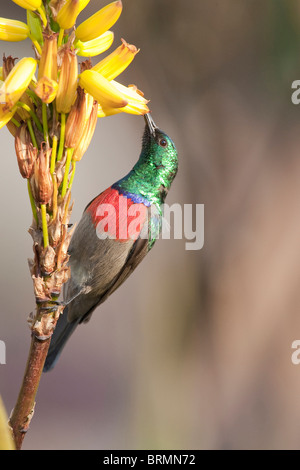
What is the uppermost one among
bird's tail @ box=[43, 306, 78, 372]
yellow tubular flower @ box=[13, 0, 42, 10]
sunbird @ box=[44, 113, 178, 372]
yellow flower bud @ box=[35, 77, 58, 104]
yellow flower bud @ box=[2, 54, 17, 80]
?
yellow tubular flower @ box=[13, 0, 42, 10]

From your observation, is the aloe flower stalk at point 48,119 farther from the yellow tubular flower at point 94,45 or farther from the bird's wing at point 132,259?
the bird's wing at point 132,259

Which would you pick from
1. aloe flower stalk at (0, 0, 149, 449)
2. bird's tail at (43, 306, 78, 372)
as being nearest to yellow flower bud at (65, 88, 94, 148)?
aloe flower stalk at (0, 0, 149, 449)

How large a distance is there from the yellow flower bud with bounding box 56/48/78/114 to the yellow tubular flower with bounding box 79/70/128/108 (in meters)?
0.01

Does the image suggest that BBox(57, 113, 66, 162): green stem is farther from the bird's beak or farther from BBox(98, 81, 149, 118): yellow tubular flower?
the bird's beak

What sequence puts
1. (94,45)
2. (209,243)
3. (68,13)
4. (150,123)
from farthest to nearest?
(209,243) < (150,123) < (94,45) < (68,13)

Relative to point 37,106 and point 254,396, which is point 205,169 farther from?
point 37,106

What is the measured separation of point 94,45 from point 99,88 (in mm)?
106

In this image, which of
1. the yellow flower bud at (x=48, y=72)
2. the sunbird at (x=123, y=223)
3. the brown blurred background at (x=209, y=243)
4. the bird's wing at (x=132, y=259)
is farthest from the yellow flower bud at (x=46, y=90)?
the brown blurred background at (x=209, y=243)

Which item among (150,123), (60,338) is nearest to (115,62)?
(150,123)

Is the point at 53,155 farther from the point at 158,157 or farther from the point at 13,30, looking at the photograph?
the point at 158,157

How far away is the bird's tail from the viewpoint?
151 centimetres

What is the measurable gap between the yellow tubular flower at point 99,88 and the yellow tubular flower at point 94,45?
0.20 ft

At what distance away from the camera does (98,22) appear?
25.2 inches

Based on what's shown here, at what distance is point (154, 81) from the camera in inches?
85.4
